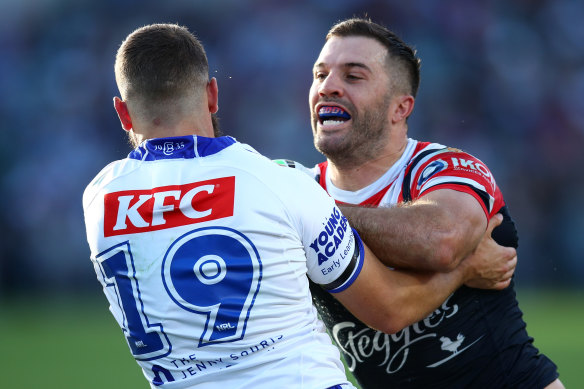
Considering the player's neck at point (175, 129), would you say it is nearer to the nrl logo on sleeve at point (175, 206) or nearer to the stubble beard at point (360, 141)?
the nrl logo on sleeve at point (175, 206)

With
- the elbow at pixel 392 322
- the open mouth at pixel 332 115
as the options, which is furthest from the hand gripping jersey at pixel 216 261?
the open mouth at pixel 332 115

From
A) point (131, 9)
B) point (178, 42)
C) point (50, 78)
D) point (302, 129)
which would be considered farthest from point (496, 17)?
point (178, 42)

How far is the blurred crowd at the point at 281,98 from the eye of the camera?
1305 cm

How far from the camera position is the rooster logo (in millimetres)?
4188

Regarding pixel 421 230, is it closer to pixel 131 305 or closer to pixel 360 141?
pixel 360 141

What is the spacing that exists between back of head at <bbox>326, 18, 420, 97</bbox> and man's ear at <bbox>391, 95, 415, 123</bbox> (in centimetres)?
6

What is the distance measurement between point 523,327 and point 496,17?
1094 centimetres

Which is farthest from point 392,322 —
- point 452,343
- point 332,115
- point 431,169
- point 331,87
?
point 331,87

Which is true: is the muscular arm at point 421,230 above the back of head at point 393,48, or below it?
below

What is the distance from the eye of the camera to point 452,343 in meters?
4.20

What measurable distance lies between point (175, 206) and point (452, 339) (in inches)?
79.7

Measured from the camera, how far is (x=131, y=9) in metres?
14.3

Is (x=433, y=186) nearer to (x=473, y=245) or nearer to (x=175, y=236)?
(x=473, y=245)

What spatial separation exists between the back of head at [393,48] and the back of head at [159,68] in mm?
2011
